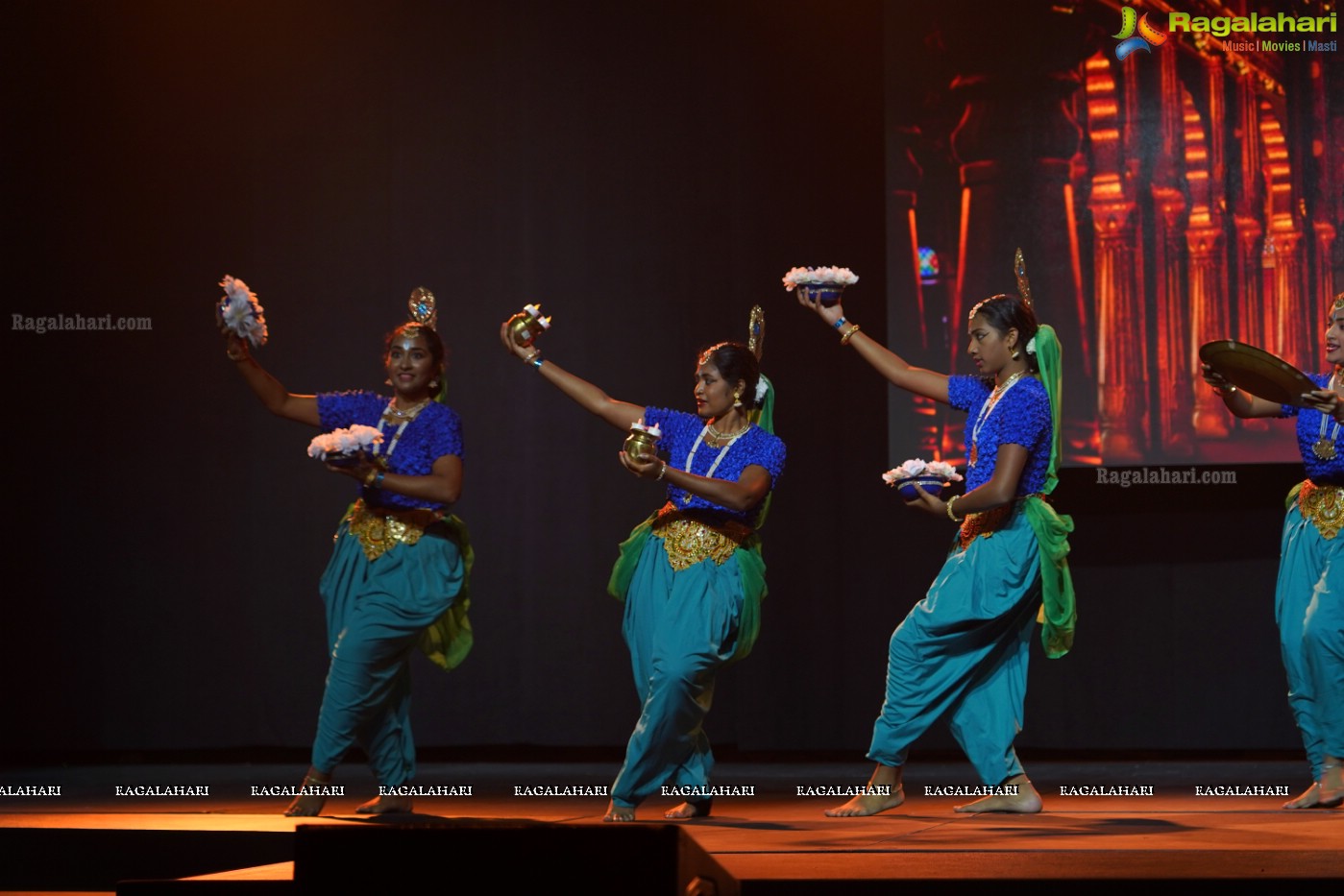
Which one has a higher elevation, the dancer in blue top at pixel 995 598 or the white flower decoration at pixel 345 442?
the white flower decoration at pixel 345 442

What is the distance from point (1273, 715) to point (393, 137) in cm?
401

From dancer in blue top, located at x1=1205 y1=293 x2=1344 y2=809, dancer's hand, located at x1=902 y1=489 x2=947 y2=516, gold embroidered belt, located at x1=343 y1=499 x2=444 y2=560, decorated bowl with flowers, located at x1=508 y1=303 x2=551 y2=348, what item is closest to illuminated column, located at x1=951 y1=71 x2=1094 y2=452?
dancer in blue top, located at x1=1205 y1=293 x2=1344 y2=809

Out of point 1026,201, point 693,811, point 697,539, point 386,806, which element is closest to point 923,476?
point 697,539

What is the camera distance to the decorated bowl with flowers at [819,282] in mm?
4770

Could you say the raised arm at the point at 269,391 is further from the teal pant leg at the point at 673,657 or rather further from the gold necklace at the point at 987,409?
the gold necklace at the point at 987,409

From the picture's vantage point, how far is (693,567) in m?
4.50

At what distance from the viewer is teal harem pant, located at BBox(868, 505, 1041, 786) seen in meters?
4.38

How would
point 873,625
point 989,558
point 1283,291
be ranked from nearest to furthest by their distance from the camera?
point 989,558, point 1283,291, point 873,625

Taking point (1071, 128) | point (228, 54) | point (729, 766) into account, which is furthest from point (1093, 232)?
point (228, 54)

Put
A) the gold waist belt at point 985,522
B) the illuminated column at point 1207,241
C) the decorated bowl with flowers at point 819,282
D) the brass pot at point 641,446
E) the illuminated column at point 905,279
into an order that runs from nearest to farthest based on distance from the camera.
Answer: the brass pot at point 641,446, the gold waist belt at point 985,522, the decorated bowl with flowers at point 819,282, the illuminated column at point 1207,241, the illuminated column at point 905,279

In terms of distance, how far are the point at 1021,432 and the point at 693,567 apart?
943 millimetres

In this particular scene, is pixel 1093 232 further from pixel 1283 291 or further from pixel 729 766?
pixel 729 766

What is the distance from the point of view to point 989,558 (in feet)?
14.5

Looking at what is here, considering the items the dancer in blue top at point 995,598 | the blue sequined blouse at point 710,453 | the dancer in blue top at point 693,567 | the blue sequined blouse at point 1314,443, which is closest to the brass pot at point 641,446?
the dancer in blue top at point 693,567
